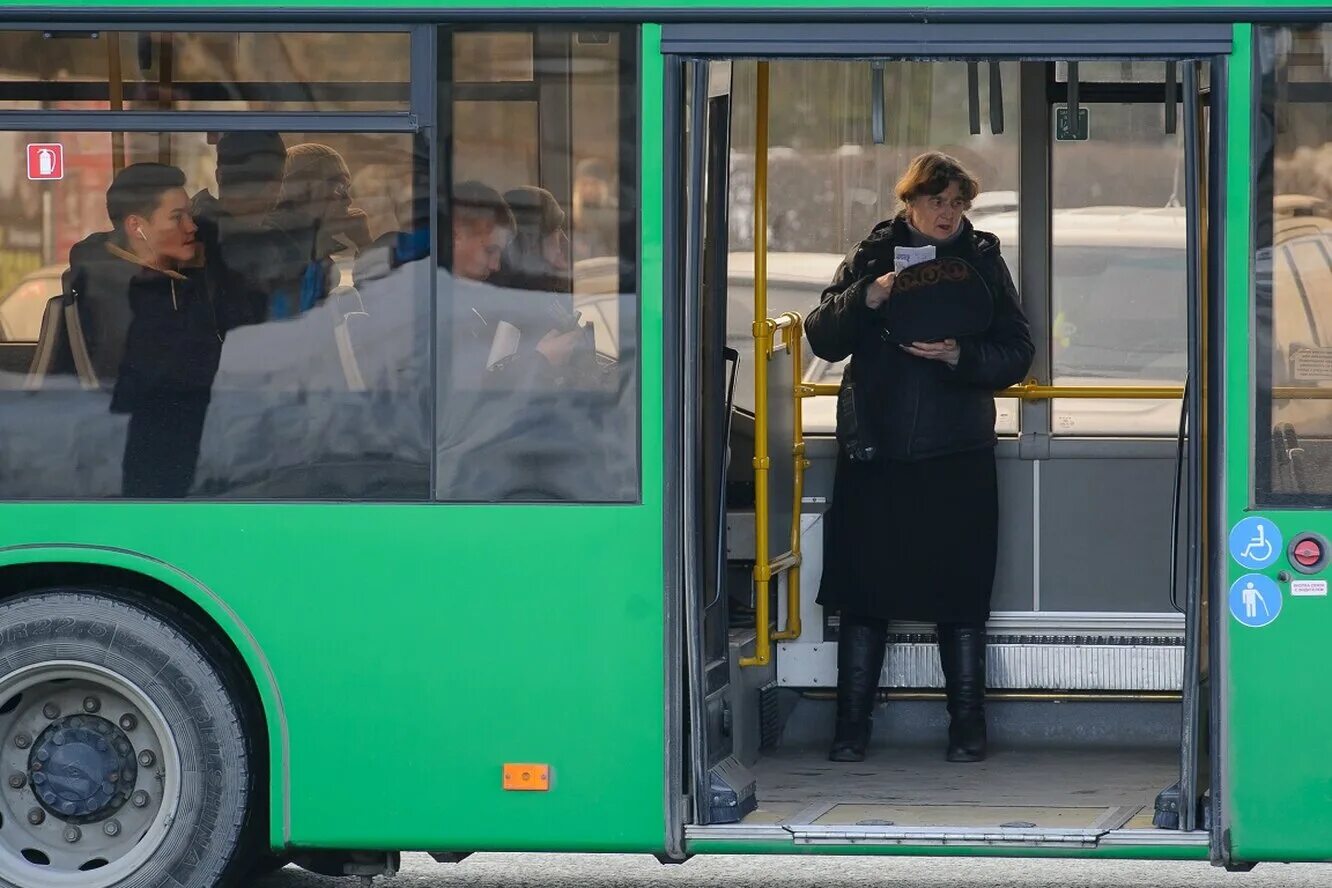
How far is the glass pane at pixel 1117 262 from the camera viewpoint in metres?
7.09

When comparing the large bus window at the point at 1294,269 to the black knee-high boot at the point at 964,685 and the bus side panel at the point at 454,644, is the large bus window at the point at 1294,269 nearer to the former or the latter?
the bus side panel at the point at 454,644

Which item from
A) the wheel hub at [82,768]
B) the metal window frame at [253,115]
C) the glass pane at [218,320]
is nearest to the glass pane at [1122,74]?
the metal window frame at [253,115]

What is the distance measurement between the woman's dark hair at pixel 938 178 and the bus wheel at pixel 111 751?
2.71 metres

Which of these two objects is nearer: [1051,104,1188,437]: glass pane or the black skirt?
the black skirt

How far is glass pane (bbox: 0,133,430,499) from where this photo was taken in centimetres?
512

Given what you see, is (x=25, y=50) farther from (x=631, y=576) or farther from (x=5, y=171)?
(x=631, y=576)

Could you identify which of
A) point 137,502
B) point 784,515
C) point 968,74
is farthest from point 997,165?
point 137,502

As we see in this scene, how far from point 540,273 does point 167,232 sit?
38.6 inches

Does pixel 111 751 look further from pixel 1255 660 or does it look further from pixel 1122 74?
pixel 1122 74

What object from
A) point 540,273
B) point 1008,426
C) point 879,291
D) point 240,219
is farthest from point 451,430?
point 1008,426

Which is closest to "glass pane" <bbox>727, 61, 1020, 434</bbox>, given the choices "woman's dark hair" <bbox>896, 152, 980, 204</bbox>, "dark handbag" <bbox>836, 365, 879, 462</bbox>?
"dark handbag" <bbox>836, 365, 879, 462</bbox>

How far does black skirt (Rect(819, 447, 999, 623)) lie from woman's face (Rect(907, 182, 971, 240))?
73 cm

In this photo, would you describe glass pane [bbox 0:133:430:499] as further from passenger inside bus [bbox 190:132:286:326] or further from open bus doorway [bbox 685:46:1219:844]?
open bus doorway [bbox 685:46:1219:844]

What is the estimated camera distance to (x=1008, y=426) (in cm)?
712
